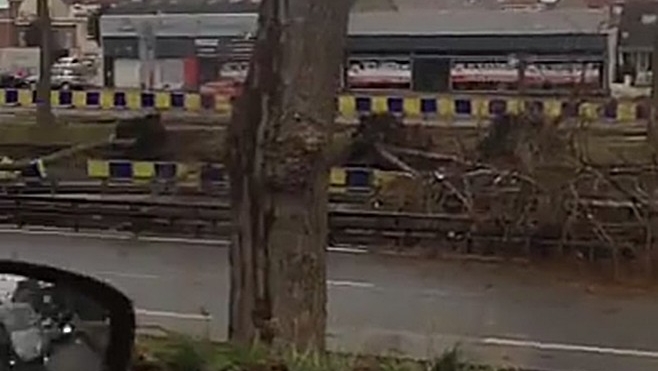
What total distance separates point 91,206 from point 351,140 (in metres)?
3.85

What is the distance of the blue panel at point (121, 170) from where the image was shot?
656 inches

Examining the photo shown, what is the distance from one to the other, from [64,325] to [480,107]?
1214 centimetres

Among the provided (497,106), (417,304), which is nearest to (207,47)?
(497,106)

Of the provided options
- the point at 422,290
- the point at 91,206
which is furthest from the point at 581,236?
the point at 91,206

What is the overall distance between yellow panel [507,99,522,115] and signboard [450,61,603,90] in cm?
36

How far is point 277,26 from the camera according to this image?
494cm

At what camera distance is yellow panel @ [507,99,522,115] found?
A: 13594 millimetres

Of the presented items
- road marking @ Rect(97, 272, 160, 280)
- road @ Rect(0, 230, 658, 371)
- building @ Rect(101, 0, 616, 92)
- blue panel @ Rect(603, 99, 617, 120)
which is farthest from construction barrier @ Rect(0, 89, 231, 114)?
blue panel @ Rect(603, 99, 617, 120)

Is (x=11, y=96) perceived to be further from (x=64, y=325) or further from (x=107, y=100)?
(x=64, y=325)

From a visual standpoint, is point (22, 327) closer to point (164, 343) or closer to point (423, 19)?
point (164, 343)

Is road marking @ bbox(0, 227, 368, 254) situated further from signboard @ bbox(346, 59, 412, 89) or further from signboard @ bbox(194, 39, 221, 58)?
signboard @ bbox(194, 39, 221, 58)

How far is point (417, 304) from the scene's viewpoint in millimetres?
11258

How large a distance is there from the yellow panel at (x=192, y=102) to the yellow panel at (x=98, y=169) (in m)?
1.35

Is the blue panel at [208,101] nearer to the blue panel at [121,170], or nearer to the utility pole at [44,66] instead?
the blue panel at [121,170]
